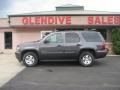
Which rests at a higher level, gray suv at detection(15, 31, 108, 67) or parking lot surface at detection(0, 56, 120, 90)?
gray suv at detection(15, 31, 108, 67)

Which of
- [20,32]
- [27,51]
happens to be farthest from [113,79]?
[20,32]

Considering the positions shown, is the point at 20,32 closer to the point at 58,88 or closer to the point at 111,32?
the point at 111,32

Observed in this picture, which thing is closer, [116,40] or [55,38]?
[55,38]

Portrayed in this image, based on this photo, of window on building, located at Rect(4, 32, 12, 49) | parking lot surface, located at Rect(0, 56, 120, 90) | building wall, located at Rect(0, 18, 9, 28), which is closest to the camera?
parking lot surface, located at Rect(0, 56, 120, 90)

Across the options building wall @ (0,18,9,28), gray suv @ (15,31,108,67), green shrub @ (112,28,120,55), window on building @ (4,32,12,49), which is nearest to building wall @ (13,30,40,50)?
window on building @ (4,32,12,49)

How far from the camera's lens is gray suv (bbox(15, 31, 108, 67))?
57.2 ft

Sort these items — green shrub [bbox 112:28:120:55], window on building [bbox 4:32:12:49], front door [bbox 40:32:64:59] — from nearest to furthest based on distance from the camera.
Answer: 1. front door [bbox 40:32:64:59]
2. green shrub [bbox 112:28:120:55]
3. window on building [bbox 4:32:12:49]

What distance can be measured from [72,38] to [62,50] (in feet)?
2.99

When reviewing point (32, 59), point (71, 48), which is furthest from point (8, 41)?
point (71, 48)

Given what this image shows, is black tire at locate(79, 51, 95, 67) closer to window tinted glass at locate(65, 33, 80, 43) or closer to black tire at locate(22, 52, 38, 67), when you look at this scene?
window tinted glass at locate(65, 33, 80, 43)

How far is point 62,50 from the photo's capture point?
17.5 meters

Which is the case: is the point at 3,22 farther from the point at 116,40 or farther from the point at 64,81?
the point at 64,81

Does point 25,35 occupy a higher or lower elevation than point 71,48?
higher

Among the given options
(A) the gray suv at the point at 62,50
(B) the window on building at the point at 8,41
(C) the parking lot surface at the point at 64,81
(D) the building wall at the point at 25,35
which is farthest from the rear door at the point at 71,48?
(B) the window on building at the point at 8,41
